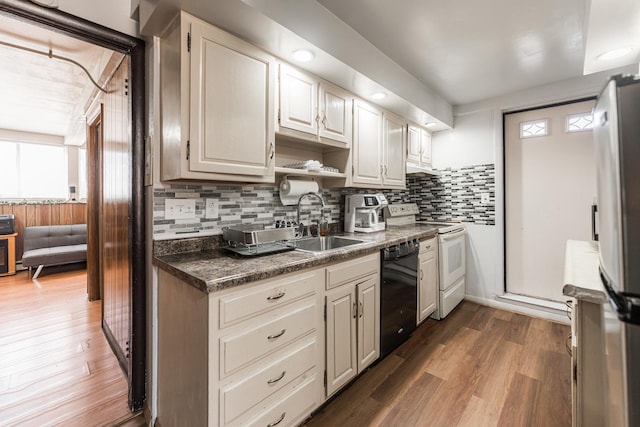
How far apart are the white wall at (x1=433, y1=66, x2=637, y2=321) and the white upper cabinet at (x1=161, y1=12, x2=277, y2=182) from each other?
2647 millimetres

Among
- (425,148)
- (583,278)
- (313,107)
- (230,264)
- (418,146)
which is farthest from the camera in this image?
(425,148)

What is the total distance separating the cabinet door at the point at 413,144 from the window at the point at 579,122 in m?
1.42

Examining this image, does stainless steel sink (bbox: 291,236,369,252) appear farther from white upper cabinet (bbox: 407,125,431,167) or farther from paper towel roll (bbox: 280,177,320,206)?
white upper cabinet (bbox: 407,125,431,167)

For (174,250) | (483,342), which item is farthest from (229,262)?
(483,342)

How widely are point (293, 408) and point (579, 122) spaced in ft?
11.7

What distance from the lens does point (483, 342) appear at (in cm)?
234

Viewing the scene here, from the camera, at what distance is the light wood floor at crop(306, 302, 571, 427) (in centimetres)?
153

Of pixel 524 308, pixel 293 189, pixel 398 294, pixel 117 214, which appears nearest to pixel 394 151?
pixel 293 189

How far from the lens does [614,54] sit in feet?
5.29

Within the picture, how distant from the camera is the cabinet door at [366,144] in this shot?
7.57ft

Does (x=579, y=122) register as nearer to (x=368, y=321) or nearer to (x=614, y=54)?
(x=614, y=54)

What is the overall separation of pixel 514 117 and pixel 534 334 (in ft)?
7.50

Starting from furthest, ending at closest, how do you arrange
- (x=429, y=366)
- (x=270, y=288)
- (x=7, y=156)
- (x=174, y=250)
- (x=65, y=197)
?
(x=65, y=197)
(x=7, y=156)
(x=429, y=366)
(x=174, y=250)
(x=270, y=288)

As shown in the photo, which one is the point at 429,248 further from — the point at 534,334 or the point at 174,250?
the point at 174,250
